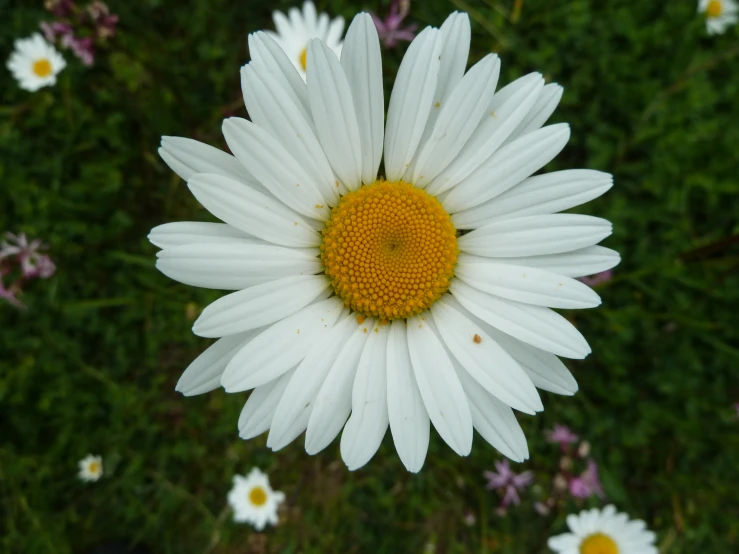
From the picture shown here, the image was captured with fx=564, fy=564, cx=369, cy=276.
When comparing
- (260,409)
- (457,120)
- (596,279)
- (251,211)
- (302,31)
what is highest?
(302,31)

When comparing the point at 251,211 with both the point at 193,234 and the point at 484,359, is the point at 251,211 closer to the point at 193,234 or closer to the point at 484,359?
the point at 193,234

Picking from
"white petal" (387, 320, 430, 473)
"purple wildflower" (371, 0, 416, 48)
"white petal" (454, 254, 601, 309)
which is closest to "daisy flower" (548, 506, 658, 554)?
"white petal" (387, 320, 430, 473)

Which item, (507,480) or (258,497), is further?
(258,497)

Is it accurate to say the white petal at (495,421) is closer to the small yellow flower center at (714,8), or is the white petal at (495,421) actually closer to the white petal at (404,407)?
the white petal at (404,407)

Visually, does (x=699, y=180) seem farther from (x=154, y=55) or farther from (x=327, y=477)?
(x=154, y=55)

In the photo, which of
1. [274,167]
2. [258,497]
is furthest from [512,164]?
[258,497]

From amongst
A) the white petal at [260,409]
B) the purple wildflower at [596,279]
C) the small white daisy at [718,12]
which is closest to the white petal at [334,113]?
the white petal at [260,409]

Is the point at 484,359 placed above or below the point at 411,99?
below

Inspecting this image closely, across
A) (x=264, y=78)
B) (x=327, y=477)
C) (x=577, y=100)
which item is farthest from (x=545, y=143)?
(x=327, y=477)

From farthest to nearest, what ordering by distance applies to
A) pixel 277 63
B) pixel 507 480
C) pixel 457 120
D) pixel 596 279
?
pixel 507 480, pixel 596 279, pixel 457 120, pixel 277 63
